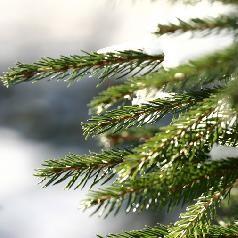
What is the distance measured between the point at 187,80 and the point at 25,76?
52cm

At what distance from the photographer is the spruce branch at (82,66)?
1.31 meters

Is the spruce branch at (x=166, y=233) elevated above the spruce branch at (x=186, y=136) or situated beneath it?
situated beneath

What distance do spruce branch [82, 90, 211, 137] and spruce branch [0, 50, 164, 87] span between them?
104 mm

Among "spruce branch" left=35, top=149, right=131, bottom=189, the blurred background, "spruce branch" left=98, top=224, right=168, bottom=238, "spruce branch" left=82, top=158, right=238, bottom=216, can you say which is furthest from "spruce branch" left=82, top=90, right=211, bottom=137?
the blurred background

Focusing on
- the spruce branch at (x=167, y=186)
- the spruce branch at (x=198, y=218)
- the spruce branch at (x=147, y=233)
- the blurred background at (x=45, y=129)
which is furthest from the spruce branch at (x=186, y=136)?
the blurred background at (x=45, y=129)

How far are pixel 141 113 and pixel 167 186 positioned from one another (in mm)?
Answer: 275

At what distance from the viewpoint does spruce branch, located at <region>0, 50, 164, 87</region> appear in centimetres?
131

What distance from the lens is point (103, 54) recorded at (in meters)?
1.35

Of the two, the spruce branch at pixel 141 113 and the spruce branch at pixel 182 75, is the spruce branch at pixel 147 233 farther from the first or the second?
the spruce branch at pixel 182 75

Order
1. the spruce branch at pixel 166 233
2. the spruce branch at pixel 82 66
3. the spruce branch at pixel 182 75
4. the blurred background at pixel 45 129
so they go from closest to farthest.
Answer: the spruce branch at pixel 182 75 → the spruce branch at pixel 82 66 → the spruce branch at pixel 166 233 → the blurred background at pixel 45 129

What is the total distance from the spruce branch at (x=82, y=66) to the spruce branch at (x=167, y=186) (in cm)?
31

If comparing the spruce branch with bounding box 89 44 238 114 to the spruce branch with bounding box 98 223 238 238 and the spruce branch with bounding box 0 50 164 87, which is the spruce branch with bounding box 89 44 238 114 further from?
the spruce branch with bounding box 98 223 238 238

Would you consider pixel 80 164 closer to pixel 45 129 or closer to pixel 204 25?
pixel 204 25

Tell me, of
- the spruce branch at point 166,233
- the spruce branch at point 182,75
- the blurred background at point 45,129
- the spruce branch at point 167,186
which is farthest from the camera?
the blurred background at point 45,129
